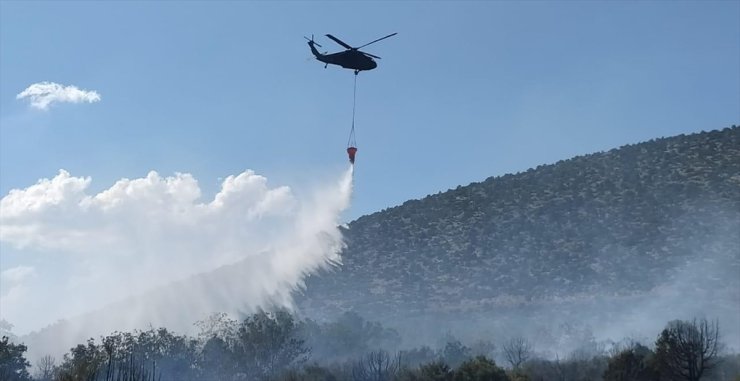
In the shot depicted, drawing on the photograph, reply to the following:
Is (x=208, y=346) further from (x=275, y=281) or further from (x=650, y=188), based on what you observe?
(x=650, y=188)

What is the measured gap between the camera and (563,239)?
106812mm

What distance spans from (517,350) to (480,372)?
36.2 metres

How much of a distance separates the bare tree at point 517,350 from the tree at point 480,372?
21.5 metres

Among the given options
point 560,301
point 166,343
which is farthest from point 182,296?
point 560,301

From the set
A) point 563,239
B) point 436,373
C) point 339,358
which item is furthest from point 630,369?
point 563,239

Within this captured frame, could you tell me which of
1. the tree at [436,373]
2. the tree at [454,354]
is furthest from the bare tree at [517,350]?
the tree at [436,373]

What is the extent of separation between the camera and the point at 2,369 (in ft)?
216

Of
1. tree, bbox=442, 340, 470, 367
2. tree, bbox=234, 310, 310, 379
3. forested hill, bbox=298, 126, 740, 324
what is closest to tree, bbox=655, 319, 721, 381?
tree, bbox=442, 340, 470, 367

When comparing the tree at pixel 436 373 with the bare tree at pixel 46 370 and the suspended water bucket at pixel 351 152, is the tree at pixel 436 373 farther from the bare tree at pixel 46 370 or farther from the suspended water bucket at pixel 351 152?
the bare tree at pixel 46 370

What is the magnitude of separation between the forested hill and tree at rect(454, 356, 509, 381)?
5526 centimetres

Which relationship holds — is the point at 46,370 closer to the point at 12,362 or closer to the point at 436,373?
the point at 12,362

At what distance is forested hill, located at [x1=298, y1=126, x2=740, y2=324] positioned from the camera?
97562 millimetres

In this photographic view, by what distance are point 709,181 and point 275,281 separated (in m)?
68.1

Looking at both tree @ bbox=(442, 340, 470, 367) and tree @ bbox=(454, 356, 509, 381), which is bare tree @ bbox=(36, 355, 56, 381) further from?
tree @ bbox=(454, 356, 509, 381)
